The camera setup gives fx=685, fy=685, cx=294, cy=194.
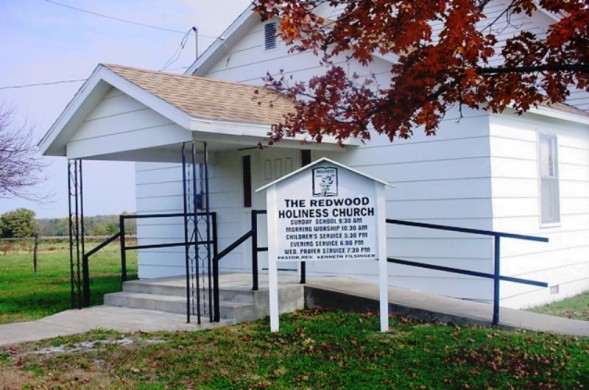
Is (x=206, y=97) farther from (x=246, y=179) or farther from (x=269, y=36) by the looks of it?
(x=269, y=36)

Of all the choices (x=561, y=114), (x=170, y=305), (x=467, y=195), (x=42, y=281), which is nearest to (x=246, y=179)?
(x=170, y=305)

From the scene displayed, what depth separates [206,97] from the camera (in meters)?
10.6

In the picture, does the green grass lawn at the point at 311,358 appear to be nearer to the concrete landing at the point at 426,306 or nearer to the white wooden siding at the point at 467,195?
the concrete landing at the point at 426,306

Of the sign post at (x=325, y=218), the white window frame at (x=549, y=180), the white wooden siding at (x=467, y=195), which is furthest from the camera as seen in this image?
the white window frame at (x=549, y=180)

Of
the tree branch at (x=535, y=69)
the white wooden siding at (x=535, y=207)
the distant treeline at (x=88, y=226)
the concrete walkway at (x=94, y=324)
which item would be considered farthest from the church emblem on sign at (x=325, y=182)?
the distant treeline at (x=88, y=226)

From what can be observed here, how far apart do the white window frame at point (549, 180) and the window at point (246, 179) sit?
5373mm

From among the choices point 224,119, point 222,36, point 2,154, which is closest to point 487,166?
point 224,119

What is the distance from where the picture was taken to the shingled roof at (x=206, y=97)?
964 centimetres

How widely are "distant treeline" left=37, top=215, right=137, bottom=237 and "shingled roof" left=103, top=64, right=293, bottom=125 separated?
24.1 m

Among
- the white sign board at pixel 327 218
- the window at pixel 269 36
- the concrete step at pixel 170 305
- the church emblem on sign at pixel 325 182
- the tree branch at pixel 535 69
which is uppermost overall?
the window at pixel 269 36

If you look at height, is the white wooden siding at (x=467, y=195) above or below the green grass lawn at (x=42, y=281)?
above

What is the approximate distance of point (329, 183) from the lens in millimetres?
8773

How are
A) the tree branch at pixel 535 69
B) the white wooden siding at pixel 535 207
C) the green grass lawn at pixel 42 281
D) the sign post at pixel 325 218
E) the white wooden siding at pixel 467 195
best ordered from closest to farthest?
the tree branch at pixel 535 69 < the sign post at pixel 325 218 < the white wooden siding at pixel 467 195 < the white wooden siding at pixel 535 207 < the green grass lawn at pixel 42 281

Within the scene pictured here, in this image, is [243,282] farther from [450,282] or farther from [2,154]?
[2,154]
